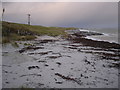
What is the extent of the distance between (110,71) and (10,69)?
7.24 meters

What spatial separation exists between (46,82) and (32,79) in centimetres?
94

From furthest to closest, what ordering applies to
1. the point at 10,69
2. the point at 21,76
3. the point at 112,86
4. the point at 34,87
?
the point at 10,69, the point at 21,76, the point at 112,86, the point at 34,87

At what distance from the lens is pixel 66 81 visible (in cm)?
738

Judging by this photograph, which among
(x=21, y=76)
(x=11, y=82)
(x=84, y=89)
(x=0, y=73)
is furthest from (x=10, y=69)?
(x=84, y=89)

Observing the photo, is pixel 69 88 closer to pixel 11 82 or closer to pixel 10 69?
pixel 11 82

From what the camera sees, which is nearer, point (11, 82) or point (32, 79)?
point (11, 82)

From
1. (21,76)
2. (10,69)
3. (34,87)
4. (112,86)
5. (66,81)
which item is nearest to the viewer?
(34,87)

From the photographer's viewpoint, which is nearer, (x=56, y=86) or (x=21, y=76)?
(x=56, y=86)

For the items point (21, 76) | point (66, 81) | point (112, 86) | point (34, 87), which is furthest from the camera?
point (21, 76)

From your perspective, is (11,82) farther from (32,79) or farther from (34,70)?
(34,70)

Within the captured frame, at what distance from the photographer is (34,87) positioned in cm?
641

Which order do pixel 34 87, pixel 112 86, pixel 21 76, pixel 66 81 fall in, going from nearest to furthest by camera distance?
pixel 34 87 → pixel 112 86 → pixel 66 81 → pixel 21 76

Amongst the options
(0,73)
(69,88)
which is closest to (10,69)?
(0,73)

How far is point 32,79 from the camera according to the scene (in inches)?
295
